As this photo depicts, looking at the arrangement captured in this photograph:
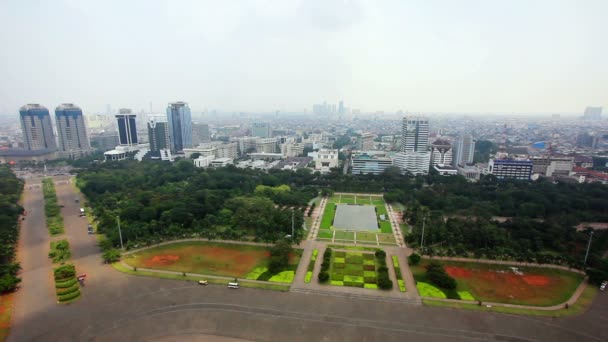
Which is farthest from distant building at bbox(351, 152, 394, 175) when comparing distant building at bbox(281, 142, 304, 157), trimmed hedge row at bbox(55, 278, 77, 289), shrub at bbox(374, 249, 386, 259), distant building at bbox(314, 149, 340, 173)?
trimmed hedge row at bbox(55, 278, 77, 289)

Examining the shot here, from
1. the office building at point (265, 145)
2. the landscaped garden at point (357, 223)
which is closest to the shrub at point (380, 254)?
the landscaped garden at point (357, 223)

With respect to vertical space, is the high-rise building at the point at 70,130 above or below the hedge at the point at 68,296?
above

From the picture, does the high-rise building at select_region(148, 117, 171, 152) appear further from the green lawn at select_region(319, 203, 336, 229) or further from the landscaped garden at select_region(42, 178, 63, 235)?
the green lawn at select_region(319, 203, 336, 229)

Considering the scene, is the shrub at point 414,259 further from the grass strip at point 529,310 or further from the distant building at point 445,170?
the distant building at point 445,170

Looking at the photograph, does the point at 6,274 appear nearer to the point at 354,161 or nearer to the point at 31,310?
the point at 31,310

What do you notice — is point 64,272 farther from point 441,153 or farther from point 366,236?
point 441,153

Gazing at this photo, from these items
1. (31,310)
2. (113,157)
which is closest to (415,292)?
(31,310)
